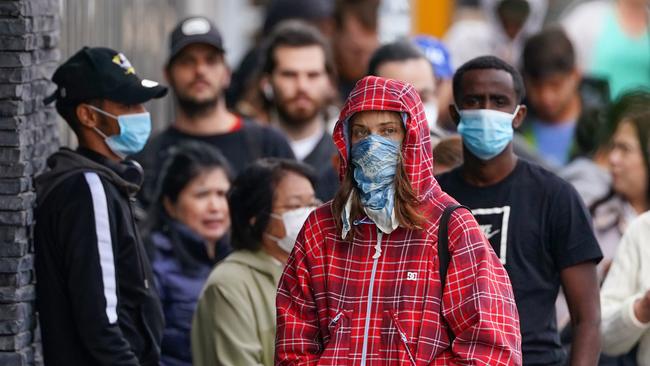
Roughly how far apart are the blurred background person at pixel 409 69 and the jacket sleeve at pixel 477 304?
10.3 ft

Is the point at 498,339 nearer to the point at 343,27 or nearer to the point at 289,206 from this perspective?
the point at 289,206

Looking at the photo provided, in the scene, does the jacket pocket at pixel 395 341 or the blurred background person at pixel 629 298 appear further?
the blurred background person at pixel 629 298

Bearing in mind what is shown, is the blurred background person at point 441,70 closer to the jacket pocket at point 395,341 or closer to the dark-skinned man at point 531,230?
the dark-skinned man at point 531,230

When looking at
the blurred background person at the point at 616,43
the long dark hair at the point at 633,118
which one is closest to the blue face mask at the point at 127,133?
the long dark hair at the point at 633,118

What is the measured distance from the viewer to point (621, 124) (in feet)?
27.5

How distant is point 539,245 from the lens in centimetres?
610

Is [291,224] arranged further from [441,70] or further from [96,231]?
[441,70]

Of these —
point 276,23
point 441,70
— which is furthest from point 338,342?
point 276,23

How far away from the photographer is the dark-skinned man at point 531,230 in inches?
239

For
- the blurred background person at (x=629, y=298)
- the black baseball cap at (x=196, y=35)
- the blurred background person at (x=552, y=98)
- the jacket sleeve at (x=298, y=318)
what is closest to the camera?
the jacket sleeve at (x=298, y=318)

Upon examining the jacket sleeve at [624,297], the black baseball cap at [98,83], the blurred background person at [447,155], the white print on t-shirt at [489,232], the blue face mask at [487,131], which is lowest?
the jacket sleeve at [624,297]

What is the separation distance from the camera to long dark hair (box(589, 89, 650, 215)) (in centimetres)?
816

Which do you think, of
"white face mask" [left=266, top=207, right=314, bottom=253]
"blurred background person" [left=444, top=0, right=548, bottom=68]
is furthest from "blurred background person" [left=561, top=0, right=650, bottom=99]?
"white face mask" [left=266, top=207, right=314, bottom=253]

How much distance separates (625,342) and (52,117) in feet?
8.48
